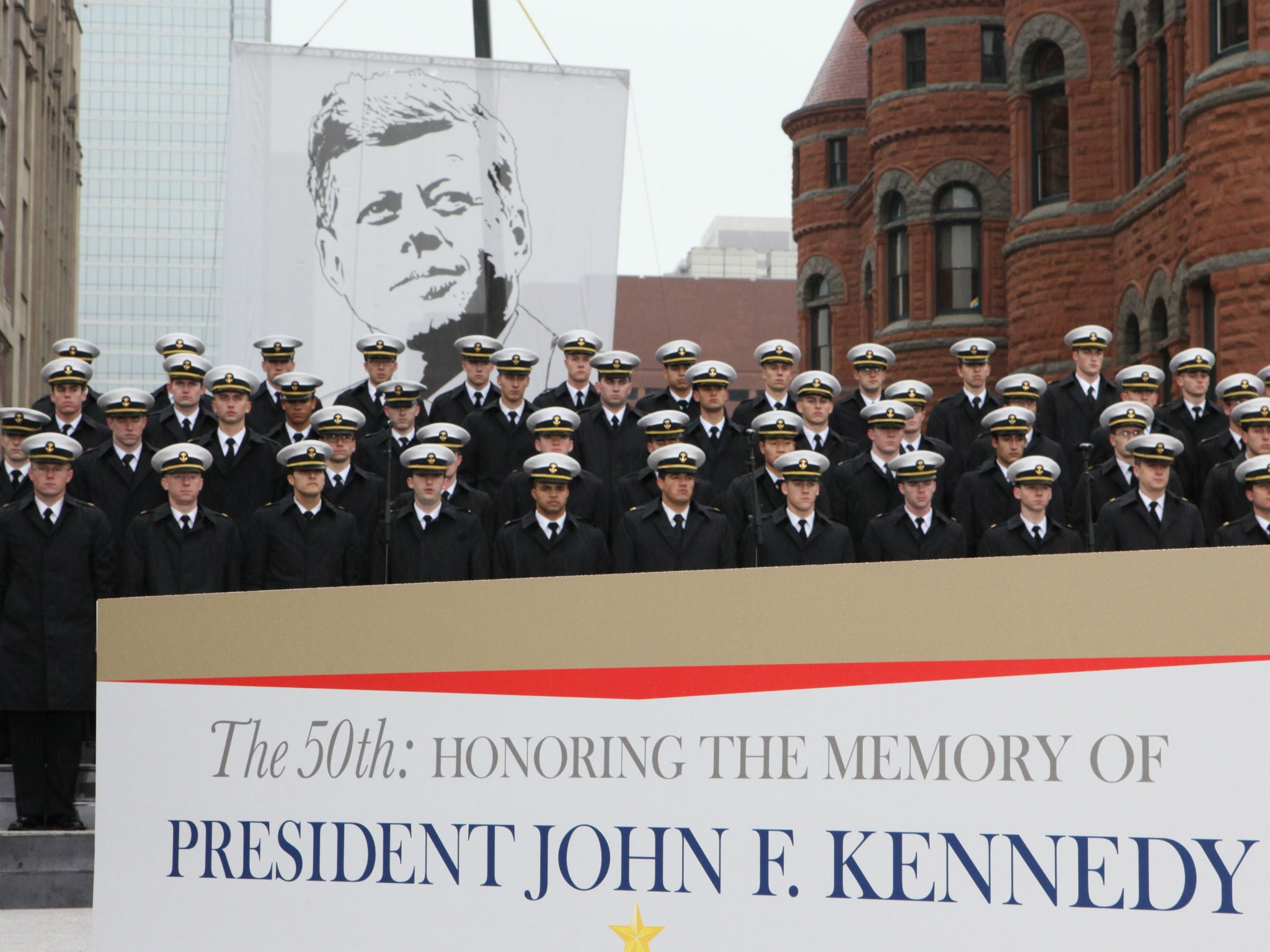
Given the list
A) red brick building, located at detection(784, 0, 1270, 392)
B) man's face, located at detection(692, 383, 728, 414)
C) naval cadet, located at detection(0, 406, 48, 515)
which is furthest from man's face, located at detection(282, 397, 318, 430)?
red brick building, located at detection(784, 0, 1270, 392)

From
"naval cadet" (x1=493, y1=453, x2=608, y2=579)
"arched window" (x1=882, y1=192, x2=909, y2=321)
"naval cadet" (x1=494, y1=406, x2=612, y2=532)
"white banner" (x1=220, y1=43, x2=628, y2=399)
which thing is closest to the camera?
"naval cadet" (x1=493, y1=453, x2=608, y2=579)

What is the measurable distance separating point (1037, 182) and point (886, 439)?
14.8 m

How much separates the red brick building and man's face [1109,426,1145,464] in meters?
7.76

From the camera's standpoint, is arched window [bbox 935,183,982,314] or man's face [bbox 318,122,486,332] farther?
arched window [bbox 935,183,982,314]

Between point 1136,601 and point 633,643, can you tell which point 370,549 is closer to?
point 633,643

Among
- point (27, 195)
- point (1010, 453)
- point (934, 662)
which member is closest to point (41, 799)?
point (1010, 453)

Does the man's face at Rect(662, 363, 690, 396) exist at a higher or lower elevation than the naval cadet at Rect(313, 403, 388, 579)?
higher

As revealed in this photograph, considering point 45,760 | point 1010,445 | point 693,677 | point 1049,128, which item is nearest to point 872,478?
point 1010,445

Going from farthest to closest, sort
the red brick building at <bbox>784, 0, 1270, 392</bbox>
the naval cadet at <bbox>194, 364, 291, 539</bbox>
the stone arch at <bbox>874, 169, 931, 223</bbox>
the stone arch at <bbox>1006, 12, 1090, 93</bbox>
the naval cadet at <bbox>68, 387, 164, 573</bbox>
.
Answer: the stone arch at <bbox>874, 169, 931, 223</bbox>
the stone arch at <bbox>1006, 12, 1090, 93</bbox>
the red brick building at <bbox>784, 0, 1270, 392</bbox>
the naval cadet at <bbox>194, 364, 291, 539</bbox>
the naval cadet at <bbox>68, 387, 164, 573</bbox>

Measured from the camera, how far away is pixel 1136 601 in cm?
290

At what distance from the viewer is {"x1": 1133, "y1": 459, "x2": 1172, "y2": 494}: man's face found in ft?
24.7

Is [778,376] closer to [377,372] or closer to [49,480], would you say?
[377,372]

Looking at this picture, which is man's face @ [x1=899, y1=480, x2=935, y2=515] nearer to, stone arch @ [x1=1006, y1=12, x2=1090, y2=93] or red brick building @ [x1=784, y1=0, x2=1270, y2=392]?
red brick building @ [x1=784, y1=0, x2=1270, y2=392]

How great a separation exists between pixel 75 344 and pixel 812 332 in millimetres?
26937
